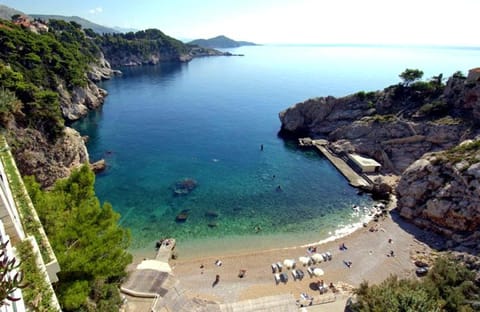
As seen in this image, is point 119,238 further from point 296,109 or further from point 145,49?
point 145,49

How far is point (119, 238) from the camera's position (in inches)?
Answer: 591

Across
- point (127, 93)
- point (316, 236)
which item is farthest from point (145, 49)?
point (316, 236)

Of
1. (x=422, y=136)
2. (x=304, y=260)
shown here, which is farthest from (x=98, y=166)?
(x=422, y=136)

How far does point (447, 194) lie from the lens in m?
29.3

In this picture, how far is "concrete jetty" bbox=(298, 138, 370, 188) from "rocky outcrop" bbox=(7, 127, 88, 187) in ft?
126

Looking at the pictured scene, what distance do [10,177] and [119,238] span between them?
21.5 feet

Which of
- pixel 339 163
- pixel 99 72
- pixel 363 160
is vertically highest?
pixel 99 72

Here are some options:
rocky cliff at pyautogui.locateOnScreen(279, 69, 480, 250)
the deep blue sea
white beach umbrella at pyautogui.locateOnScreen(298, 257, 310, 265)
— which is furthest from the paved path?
white beach umbrella at pyautogui.locateOnScreen(298, 257, 310, 265)

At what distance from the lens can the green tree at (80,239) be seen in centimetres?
1270

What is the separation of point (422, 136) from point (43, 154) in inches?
2105

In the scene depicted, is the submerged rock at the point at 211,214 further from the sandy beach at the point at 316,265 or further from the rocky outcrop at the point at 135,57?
the rocky outcrop at the point at 135,57

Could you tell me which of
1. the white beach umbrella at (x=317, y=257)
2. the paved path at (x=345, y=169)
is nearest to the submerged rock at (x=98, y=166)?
the white beach umbrella at (x=317, y=257)

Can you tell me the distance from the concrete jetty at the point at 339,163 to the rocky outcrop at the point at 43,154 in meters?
38.5

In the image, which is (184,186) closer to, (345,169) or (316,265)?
(316,265)
